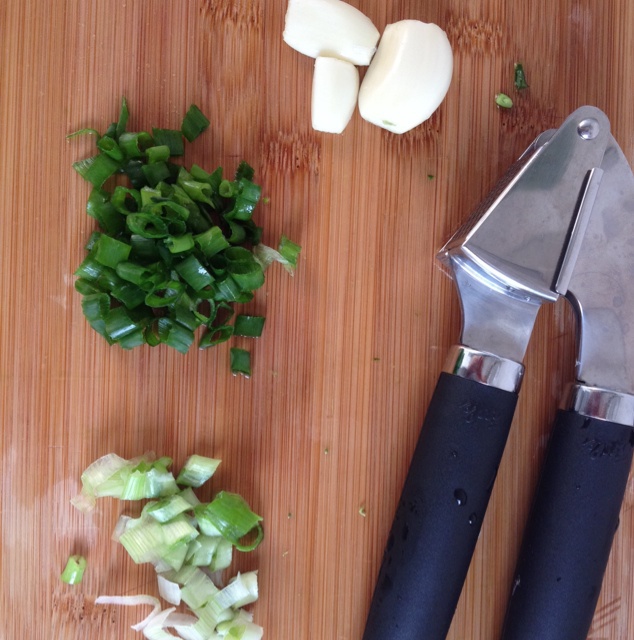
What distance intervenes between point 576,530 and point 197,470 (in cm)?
64

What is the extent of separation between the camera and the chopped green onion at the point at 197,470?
116 cm

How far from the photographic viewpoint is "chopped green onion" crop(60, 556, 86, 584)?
116 cm

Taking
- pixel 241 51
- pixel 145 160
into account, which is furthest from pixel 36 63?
pixel 241 51

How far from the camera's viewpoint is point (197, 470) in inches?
45.8

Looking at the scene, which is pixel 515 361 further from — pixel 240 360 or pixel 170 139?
pixel 170 139

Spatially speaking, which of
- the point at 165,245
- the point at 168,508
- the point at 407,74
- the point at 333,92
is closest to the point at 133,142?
the point at 165,245

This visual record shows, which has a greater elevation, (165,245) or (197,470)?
(165,245)

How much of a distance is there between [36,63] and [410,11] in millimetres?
687

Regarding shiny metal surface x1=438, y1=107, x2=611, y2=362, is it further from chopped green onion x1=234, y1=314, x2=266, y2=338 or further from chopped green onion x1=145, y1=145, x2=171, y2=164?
chopped green onion x1=145, y1=145, x2=171, y2=164

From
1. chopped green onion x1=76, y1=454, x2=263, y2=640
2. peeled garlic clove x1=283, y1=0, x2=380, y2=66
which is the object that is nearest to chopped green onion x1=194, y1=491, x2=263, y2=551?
chopped green onion x1=76, y1=454, x2=263, y2=640

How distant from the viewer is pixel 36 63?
3.89 ft

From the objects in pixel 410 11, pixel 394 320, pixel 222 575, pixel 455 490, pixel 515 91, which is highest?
pixel 410 11

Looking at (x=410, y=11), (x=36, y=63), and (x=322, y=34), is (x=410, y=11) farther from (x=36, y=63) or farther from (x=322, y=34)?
(x=36, y=63)

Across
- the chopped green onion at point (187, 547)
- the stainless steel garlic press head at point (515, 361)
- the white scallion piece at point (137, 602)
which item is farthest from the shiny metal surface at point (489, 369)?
the white scallion piece at point (137, 602)
